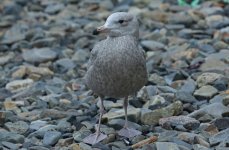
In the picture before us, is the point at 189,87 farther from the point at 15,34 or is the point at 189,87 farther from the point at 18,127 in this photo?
the point at 15,34

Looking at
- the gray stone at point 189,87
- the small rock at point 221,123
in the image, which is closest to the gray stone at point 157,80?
the gray stone at point 189,87

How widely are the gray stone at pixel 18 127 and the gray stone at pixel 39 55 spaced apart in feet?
8.17

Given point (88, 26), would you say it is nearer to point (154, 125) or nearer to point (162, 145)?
point (154, 125)

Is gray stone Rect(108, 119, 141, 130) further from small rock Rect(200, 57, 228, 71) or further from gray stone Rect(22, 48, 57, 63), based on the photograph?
gray stone Rect(22, 48, 57, 63)

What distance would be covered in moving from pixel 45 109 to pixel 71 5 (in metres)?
4.78

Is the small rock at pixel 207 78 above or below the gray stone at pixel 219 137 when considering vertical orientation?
below

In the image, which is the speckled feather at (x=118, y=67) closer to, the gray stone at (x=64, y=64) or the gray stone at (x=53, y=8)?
the gray stone at (x=64, y=64)

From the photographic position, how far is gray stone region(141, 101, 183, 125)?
21.9ft

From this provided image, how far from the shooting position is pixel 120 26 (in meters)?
6.38

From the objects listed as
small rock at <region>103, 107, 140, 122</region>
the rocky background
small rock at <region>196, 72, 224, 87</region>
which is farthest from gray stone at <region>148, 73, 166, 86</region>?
small rock at <region>103, 107, 140, 122</region>

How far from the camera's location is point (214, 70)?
792cm

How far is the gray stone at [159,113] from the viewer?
6668 millimetres

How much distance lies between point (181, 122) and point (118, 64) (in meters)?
0.83

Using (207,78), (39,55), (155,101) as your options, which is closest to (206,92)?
(207,78)
